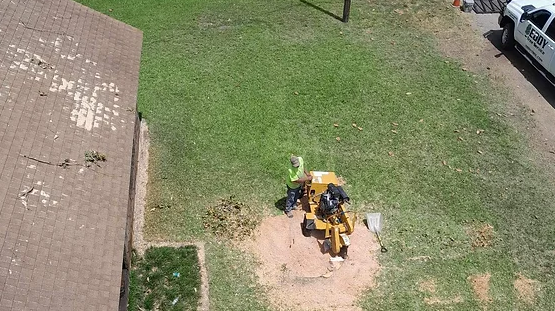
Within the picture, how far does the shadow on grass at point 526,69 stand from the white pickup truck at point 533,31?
1.04ft

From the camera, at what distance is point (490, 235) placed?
1309 centimetres

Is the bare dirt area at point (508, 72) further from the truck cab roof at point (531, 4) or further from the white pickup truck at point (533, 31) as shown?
the truck cab roof at point (531, 4)

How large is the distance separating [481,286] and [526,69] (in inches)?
376

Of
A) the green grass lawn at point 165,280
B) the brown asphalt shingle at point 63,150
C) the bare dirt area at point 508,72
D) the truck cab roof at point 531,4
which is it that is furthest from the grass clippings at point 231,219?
the truck cab roof at point 531,4

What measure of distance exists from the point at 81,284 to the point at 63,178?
81.4 inches

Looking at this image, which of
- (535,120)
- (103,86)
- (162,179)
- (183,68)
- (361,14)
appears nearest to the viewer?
(103,86)

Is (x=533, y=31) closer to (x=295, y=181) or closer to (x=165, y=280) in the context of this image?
(x=295, y=181)

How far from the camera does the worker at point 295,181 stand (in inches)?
487

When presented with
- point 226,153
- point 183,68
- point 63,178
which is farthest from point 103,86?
point 183,68

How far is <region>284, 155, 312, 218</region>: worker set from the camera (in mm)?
12359

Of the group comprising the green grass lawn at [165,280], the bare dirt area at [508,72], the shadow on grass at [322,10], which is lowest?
the green grass lawn at [165,280]

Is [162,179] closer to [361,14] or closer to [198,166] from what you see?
[198,166]

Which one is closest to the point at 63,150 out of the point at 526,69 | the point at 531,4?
the point at 526,69

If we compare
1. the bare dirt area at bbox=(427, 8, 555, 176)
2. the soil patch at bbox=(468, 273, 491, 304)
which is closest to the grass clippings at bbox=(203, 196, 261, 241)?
the soil patch at bbox=(468, 273, 491, 304)
